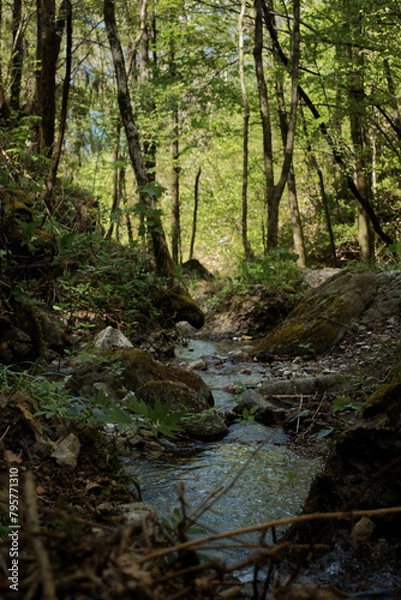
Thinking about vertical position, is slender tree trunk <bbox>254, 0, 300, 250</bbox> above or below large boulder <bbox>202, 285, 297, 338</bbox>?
above

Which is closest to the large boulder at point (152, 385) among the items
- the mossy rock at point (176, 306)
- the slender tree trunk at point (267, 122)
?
the mossy rock at point (176, 306)

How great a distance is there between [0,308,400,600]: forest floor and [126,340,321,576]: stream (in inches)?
10.0

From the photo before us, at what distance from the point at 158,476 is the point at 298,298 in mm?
8561

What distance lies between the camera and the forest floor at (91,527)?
1.02 metres

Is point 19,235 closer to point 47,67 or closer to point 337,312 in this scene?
point 337,312

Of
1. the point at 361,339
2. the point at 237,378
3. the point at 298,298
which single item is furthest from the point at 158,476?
the point at 298,298

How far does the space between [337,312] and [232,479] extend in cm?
483

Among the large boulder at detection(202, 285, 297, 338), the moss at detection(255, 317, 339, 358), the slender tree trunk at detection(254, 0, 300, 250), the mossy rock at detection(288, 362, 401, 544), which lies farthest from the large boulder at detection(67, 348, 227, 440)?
the slender tree trunk at detection(254, 0, 300, 250)

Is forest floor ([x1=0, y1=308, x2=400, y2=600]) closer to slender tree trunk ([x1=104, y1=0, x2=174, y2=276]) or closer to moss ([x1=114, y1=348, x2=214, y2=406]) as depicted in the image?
moss ([x1=114, y1=348, x2=214, y2=406])

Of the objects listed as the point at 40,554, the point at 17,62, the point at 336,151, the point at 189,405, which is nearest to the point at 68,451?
the point at 40,554

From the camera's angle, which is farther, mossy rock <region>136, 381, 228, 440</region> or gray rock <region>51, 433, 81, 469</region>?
mossy rock <region>136, 381, 228, 440</region>

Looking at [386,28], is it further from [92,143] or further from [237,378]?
[92,143]

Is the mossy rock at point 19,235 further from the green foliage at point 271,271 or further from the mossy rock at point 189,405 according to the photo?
the green foliage at point 271,271

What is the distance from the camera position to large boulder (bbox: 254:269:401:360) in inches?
298
